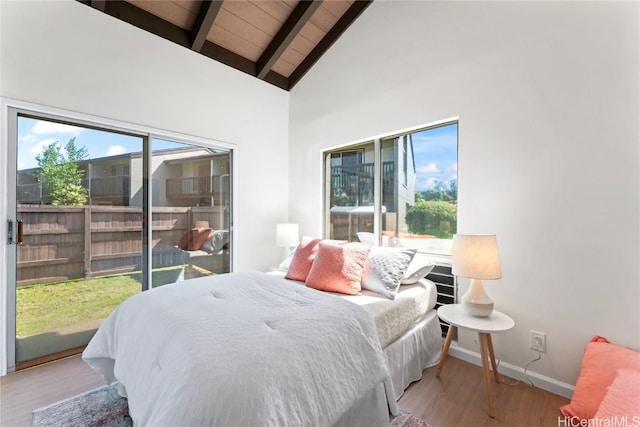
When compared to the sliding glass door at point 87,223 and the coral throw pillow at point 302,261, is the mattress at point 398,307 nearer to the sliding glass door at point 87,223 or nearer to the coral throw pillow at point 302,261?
the coral throw pillow at point 302,261

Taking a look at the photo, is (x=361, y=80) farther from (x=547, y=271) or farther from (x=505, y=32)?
(x=547, y=271)

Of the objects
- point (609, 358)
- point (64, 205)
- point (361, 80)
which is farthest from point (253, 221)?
point (609, 358)

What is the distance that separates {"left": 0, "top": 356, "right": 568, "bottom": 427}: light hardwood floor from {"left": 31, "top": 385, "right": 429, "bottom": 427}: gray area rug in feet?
0.23

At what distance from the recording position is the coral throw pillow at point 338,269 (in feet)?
7.20

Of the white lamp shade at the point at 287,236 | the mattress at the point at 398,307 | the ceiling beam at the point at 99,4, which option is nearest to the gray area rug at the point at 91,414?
the mattress at the point at 398,307

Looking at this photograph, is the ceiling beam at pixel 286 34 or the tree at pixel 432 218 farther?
the ceiling beam at pixel 286 34

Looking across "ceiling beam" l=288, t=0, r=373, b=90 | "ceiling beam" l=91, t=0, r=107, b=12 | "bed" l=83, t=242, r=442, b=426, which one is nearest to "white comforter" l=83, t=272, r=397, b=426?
"bed" l=83, t=242, r=442, b=426

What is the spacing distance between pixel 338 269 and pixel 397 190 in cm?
115

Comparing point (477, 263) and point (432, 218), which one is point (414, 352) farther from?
point (432, 218)

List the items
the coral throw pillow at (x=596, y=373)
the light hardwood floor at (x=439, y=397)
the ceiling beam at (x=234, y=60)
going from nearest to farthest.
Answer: the coral throw pillow at (x=596, y=373) < the light hardwood floor at (x=439, y=397) < the ceiling beam at (x=234, y=60)

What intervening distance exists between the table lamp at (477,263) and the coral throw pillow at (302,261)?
47.3 inches

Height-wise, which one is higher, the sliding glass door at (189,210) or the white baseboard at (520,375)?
the sliding glass door at (189,210)

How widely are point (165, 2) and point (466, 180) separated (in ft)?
10.5

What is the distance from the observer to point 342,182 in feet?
11.3
